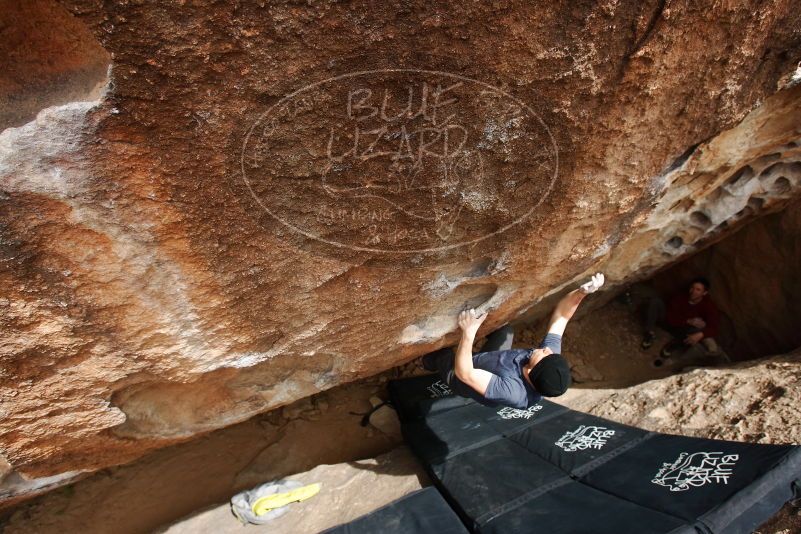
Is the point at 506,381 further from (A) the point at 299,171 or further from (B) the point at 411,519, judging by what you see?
A: (A) the point at 299,171

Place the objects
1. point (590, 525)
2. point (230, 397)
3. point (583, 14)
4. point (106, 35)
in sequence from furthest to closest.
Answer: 1. point (230, 397)
2. point (590, 525)
3. point (583, 14)
4. point (106, 35)

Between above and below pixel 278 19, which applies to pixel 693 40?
below

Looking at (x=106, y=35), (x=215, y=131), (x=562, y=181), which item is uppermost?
(x=106, y=35)

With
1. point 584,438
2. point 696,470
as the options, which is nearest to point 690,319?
point 584,438

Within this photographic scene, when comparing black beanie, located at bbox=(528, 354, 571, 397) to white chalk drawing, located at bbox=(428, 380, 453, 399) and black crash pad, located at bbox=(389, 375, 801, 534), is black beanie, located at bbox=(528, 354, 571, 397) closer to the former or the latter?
black crash pad, located at bbox=(389, 375, 801, 534)

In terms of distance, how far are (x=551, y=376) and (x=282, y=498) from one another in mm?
1539

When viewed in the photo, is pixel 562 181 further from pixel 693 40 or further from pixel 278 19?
pixel 278 19

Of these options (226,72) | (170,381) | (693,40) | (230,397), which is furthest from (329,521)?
(693,40)

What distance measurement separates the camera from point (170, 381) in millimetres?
1727

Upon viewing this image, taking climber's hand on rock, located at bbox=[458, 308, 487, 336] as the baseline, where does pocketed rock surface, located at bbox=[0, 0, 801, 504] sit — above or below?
above

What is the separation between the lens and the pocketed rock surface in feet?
3.40

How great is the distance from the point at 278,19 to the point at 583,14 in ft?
2.59

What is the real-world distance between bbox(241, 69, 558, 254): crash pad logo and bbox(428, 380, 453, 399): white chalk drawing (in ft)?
4.99

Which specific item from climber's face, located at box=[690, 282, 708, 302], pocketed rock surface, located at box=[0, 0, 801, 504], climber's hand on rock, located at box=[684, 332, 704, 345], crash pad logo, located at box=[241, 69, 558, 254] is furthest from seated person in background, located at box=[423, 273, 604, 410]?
climber's hand on rock, located at box=[684, 332, 704, 345]
